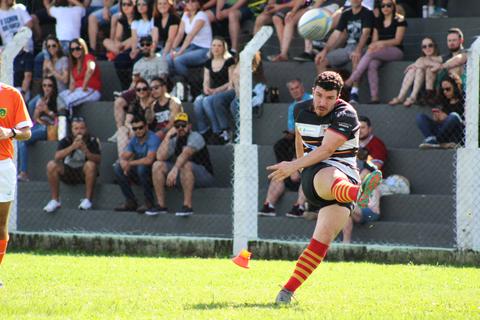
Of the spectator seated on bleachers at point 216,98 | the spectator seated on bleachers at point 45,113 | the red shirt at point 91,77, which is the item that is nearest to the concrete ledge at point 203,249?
the spectator seated on bleachers at point 45,113

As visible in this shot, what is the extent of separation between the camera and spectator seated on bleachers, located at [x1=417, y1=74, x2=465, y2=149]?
14.2 metres

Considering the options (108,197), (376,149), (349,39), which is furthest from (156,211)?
(349,39)

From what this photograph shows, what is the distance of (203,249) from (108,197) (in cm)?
247

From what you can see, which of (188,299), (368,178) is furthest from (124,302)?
(368,178)

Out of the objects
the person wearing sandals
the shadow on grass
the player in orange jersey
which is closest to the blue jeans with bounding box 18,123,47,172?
the person wearing sandals

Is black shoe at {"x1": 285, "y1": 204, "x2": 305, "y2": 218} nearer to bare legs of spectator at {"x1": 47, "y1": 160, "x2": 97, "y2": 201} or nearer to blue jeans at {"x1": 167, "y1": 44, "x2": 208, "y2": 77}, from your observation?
bare legs of spectator at {"x1": 47, "y1": 160, "x2": 97, "y2": 201}

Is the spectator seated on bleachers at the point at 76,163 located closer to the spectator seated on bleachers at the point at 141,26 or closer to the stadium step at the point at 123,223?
the stadium step at the point at 123,223

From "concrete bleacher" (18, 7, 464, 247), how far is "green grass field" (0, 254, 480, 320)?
58.2 inches

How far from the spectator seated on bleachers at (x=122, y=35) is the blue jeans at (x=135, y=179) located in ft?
10.1

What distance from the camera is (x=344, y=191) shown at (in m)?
8.34

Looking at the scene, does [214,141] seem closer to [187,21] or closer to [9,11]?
[187,21]

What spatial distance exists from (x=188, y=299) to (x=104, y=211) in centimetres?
713

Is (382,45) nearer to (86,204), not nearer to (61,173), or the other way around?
(86,204)

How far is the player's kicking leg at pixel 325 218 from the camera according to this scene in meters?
8.49
